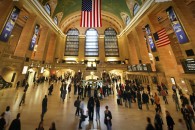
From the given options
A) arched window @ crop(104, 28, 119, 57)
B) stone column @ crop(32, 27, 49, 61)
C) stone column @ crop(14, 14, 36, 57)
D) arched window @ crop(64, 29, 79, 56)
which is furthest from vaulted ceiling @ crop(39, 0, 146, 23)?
arched window @ crop(104, 28, 119, 57)

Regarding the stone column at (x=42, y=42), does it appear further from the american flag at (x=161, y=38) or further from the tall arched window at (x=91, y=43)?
the american flag at (x=161, y=38)

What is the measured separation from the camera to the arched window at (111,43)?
2773 cm

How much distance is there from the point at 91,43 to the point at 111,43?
5.81 metres

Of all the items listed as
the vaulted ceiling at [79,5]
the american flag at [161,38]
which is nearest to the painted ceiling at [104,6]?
the vaulted ceiling at [79,5]

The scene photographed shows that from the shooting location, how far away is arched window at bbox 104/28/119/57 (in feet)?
91.0

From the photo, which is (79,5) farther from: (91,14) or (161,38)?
(161,38)

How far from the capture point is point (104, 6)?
70.5 ft

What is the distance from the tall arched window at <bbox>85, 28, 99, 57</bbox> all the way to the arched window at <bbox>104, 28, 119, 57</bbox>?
285 cm

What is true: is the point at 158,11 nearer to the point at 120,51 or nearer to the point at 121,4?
the point at 121,4

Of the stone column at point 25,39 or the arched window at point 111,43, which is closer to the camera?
the stone column at point 25,39

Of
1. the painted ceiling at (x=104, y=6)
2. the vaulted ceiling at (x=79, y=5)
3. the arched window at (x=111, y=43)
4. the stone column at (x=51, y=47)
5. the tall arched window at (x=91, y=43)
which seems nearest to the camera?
the vaulted ceiling at (x=79, y=5)

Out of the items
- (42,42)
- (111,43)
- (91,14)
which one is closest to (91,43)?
(111,43)

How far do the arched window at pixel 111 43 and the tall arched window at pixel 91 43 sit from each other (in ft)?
Result: 9.36

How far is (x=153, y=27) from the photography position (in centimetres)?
1371
